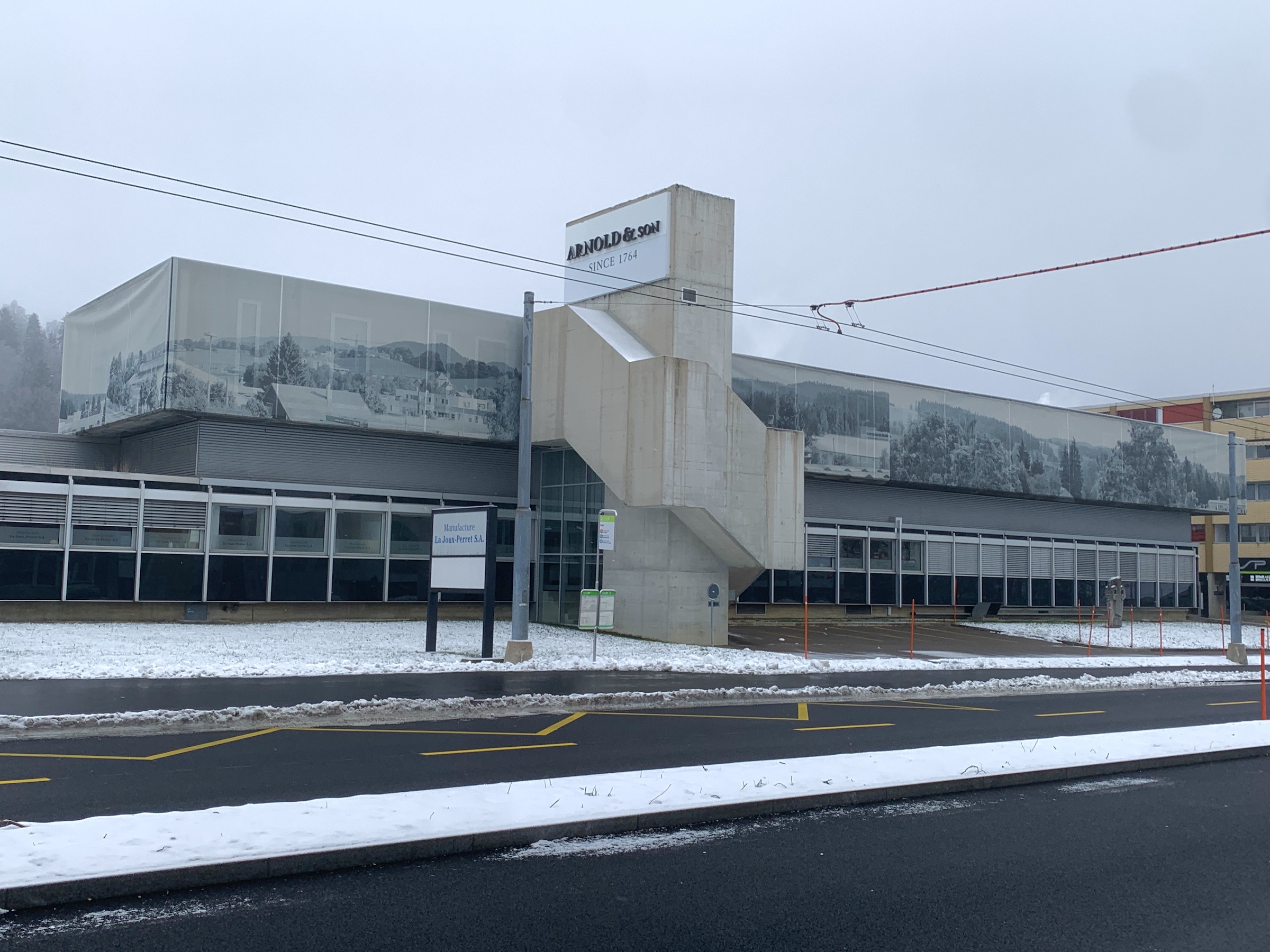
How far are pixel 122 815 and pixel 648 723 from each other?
7.47 metres

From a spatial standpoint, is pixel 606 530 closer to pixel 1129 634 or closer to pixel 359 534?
pixel 359 534

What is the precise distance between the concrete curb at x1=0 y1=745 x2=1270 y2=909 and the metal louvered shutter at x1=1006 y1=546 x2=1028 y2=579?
35.6m

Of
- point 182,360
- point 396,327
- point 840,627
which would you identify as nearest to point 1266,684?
point 840,627

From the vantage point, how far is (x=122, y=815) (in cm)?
785

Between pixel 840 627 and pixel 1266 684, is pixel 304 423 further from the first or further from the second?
pixel 1266 684

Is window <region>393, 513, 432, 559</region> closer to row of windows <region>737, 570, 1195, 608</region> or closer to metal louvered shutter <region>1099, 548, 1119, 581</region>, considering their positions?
row of windows <region>737, 570, 1195, 608</region>

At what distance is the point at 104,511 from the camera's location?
1044 inches

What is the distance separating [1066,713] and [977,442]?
89.8 feet

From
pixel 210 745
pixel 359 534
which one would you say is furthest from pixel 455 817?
pixel 359 534

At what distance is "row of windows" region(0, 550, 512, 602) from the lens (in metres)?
25.6

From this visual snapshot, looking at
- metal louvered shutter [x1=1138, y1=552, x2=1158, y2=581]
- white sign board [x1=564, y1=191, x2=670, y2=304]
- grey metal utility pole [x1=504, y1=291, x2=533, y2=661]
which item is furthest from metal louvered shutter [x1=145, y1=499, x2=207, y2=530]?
metal louvered shutter [x1=1138, y1=552, x2=1158, y2=581]

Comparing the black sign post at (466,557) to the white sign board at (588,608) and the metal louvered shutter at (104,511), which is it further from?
the metal louvered shutter at (104,511)

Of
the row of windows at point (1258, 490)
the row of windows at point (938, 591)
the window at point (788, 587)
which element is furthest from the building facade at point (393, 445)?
the row of windows at point (1258, 490)

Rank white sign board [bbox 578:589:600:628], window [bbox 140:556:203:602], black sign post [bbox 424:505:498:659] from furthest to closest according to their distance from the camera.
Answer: window [bbox 140:556:203:602]
white sign board [bbox 578:589:600:628]
black sign post [bbox 424:505:498:659]
